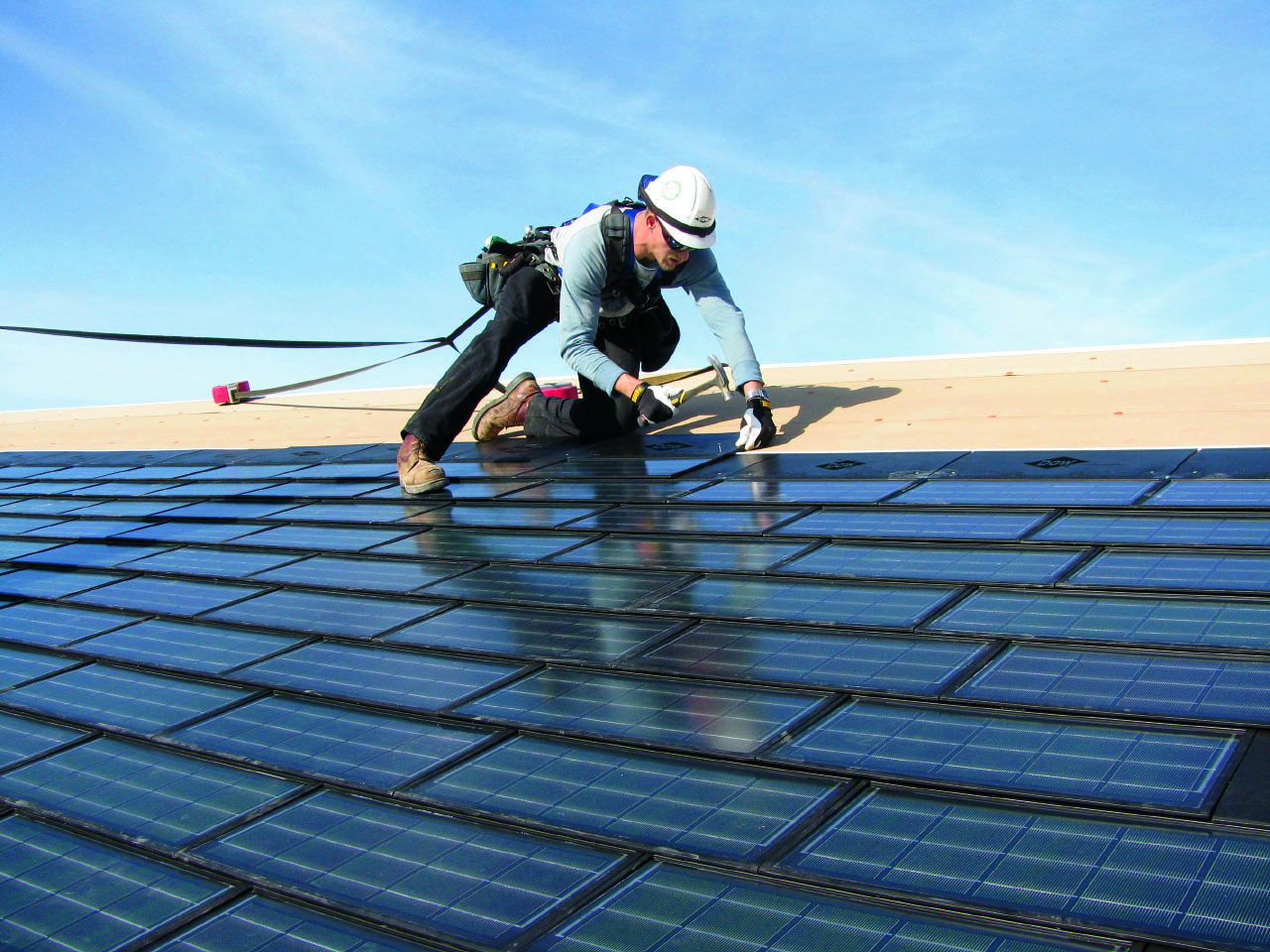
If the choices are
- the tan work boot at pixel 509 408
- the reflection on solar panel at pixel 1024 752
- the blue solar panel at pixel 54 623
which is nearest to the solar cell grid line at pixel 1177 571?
the reflection on solar panel at pixel 1024 752

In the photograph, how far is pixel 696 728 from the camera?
3.04m

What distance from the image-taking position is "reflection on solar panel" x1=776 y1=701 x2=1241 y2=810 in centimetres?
244

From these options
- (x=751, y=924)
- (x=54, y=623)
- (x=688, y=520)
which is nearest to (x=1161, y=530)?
(x=688, y=520)

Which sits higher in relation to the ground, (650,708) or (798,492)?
(798,492)

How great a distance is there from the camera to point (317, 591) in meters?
5.22

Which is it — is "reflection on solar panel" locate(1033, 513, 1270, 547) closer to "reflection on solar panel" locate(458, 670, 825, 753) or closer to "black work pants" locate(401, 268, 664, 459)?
"reflection on solar panel" locate(458, 670, 825, 753)

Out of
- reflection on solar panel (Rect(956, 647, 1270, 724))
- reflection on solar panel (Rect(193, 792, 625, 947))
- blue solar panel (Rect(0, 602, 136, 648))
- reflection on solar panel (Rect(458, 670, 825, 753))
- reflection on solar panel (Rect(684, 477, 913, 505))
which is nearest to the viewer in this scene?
reflection on solar panel (Rect(193, 792, 625, 947))

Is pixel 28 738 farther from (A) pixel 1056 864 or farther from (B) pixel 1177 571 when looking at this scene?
(B) pixel 1177 571

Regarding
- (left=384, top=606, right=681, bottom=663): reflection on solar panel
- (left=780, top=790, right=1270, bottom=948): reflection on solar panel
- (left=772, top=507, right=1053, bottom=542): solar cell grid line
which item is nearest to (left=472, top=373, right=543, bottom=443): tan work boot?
(left=772, top=507, right=1053, bottom=542): solar cell grid line

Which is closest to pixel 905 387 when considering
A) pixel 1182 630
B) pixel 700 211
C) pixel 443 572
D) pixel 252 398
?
pixel 700 211

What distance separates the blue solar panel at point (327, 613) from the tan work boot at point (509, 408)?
12.3ft

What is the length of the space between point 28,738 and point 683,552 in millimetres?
2652

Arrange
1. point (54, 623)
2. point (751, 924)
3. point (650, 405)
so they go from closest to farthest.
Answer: point (751, 924), point (54, 623), point (650, 405)

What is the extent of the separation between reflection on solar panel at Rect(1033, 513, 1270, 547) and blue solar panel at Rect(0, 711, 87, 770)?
374 cm
